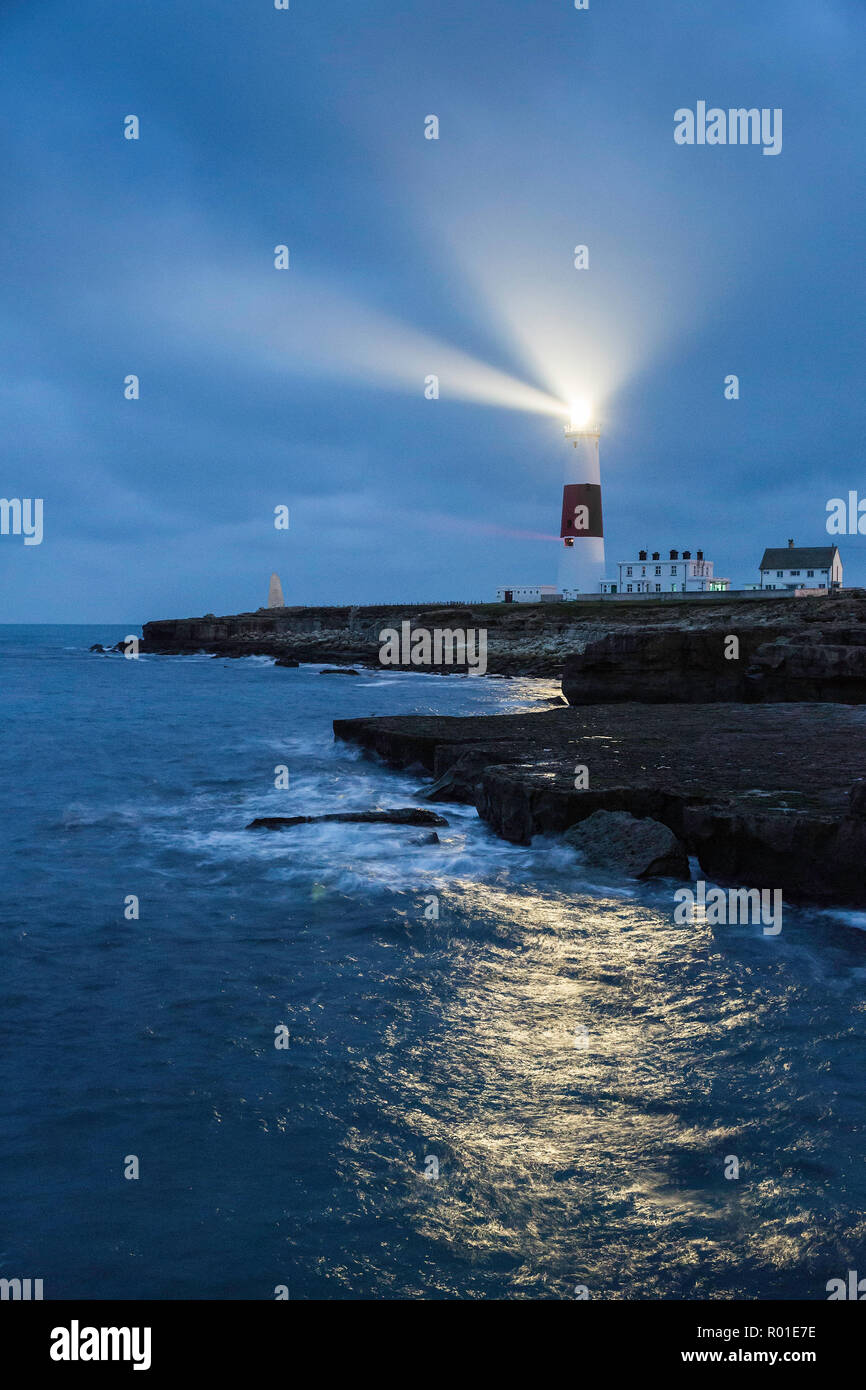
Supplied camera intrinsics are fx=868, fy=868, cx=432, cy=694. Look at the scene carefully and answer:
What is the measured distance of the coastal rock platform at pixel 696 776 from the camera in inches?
445

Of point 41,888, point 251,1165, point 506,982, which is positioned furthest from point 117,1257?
point 41,888

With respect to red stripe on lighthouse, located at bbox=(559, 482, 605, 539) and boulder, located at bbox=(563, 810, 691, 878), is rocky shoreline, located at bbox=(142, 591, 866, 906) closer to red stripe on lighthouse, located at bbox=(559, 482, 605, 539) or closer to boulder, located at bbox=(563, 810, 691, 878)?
boulder, located at bbox=(563, 810, 691, 878)

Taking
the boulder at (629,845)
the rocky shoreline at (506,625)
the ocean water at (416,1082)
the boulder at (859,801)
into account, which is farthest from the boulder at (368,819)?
the rocky shoreline at (506,625)

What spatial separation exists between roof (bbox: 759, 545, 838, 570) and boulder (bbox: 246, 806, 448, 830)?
82454 mm

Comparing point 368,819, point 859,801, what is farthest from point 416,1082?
point 368,819

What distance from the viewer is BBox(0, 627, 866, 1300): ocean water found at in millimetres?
5379

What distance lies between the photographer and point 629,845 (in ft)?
41.5

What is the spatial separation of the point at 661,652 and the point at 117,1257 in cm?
2641

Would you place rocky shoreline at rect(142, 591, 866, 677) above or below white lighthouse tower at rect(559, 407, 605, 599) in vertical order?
below

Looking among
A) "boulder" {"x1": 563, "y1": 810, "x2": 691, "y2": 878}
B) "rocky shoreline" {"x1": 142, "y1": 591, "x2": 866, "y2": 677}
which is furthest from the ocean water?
"rocky shoreline" {"x1": 142, "y1": 591, "x2": 866, "y2": 677}

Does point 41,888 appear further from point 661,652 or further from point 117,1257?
point 661,652

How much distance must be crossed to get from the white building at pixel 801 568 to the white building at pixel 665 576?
18.1ft
